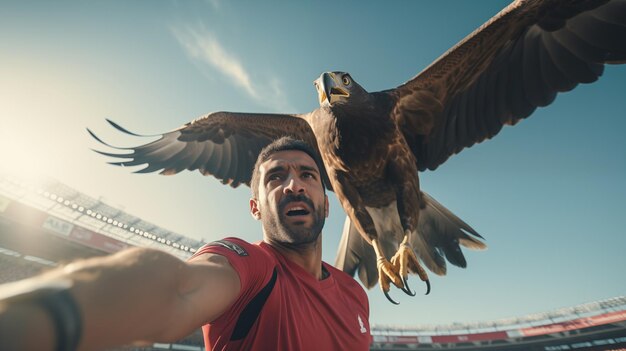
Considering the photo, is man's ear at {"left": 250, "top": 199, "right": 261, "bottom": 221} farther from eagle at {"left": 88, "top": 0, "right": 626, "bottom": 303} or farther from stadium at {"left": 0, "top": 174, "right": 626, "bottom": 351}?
stadium at {"left": 0, "top": 174, "right": 626, "bottom": 351}

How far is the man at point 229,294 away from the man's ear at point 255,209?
0.01 metres

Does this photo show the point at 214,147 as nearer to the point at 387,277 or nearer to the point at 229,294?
the point at 387,277

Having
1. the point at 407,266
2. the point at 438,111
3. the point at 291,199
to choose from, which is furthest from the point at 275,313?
the point at 438,111

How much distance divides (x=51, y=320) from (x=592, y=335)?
34.1 meters

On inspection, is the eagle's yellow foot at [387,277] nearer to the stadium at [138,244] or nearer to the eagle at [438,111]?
the eagle at [438,111]

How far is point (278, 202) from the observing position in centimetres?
176

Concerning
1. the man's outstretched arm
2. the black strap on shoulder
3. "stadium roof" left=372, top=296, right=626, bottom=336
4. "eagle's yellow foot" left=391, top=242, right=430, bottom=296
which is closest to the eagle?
"eagle's yellow foot" left=391, top=242, right=430, bottom=296

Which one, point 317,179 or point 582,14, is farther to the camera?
point 582,14

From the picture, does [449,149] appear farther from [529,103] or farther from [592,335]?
[592,335]

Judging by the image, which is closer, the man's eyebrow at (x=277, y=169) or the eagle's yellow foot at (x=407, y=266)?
the man's eyebrow at (x=277, y=169)

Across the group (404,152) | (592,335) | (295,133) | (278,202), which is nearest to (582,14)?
(404,152)

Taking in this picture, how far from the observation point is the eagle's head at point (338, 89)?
3.58 m

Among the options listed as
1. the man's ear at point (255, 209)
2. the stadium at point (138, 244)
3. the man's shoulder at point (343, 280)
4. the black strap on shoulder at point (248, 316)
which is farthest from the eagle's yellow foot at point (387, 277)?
the stadium at point (138, 244)

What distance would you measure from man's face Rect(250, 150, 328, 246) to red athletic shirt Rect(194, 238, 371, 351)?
5.5 inches
